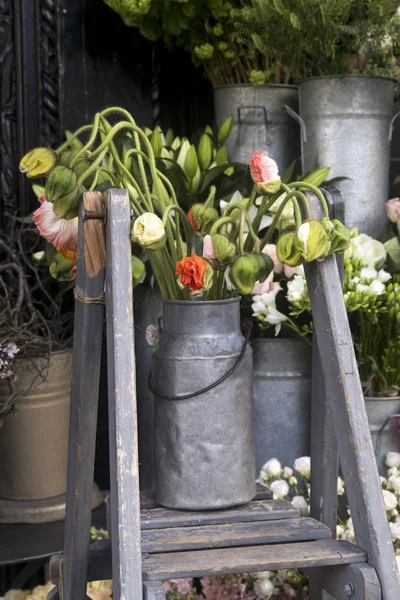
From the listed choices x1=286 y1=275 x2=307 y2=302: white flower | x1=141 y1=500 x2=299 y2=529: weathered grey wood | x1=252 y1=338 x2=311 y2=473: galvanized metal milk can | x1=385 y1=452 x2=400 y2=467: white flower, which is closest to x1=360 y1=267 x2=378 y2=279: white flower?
x1=286 y1=275 x2=307 y2=302: white flower

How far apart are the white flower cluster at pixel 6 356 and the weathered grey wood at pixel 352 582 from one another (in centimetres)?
85

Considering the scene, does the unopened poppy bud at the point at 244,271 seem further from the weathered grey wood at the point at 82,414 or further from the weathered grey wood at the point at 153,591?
the weathered grey wood at the point at 153,591

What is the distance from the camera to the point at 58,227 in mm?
1321

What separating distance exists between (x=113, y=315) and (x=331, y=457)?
1.70 ft

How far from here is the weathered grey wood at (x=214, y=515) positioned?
130 centimetres

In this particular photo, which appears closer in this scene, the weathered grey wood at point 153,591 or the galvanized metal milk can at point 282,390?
the weathered grey wood at point 153,591

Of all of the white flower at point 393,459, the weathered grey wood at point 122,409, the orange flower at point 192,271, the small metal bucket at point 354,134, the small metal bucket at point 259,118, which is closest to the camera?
the weathered grey wood at point 122,409

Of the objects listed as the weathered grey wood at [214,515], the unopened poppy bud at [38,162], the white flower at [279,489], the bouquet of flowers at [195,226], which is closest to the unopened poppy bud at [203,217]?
the bouquet of flowers at [195,226]

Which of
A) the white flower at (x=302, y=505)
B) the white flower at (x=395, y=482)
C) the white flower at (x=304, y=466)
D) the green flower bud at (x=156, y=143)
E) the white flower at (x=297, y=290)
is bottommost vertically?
the white flower at (x=302, y=505)

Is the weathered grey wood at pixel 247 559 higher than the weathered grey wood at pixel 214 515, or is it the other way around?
the weathered grey wood at pixel 214 515

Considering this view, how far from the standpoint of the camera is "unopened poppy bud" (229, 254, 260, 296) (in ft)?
4.00

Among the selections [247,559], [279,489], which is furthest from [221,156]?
[247,559]

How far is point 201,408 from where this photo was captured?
1.30 m

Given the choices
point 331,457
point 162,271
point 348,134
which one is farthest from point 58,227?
point 348,134
